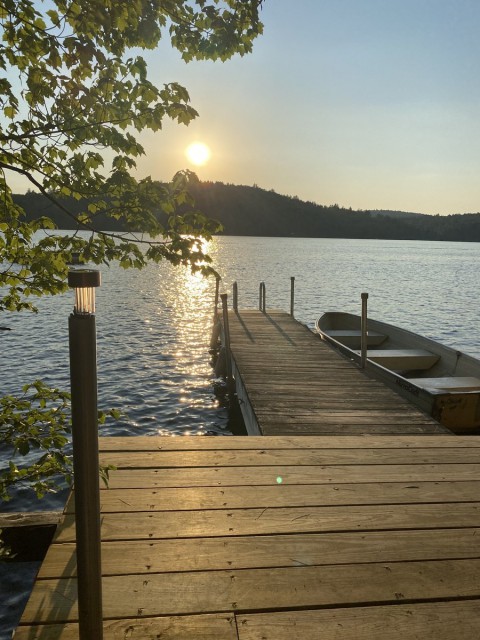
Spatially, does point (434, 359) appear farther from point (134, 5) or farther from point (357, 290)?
point (357, 290)

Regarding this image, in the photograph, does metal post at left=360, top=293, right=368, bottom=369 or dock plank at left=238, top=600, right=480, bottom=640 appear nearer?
dock plank at left=238, top=600, right=480, bottom=640

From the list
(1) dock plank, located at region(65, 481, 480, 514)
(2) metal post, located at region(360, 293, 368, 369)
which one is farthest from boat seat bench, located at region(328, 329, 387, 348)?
(1) dock plank, located at region(65, 481, 480, 514)

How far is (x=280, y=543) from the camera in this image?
3.12m

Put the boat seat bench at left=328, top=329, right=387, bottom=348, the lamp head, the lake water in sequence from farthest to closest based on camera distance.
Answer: the boat seat bench at left=328, top=329, right=387, bottom=348
the lake water
the lamp head

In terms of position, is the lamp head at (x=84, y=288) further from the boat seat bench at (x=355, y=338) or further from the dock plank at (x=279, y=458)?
the boat seat bench at (x=355, y=338)

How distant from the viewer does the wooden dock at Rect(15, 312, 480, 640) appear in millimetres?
2477

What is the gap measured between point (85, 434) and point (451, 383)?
870 centimetres

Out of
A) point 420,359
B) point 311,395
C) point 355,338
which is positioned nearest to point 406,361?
point 420,359

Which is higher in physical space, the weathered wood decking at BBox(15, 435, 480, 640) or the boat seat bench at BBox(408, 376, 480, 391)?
the weathered wood decking at BBox(15, 435, 480, 640)

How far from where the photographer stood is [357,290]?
50.8 m

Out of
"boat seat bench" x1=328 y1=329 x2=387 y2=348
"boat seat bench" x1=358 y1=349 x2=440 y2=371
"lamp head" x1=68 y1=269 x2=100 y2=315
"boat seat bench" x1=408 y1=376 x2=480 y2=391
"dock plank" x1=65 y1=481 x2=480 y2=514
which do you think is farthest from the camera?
"boat seat bench" x1=328 y1=329 x2=387 y2=348

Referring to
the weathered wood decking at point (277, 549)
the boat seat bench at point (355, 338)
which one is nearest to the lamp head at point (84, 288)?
the weathered wood decking at point (277, 549)

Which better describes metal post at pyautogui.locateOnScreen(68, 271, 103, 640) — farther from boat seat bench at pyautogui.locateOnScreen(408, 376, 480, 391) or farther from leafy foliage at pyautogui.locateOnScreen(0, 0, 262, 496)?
boat seat bench at pyautogui.locateOnScreen(408, 376, 480, 391)

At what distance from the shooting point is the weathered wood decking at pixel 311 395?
639cm
